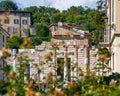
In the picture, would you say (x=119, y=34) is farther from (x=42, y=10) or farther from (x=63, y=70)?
(x=42, y=10)

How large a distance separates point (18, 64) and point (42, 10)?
5443 inches

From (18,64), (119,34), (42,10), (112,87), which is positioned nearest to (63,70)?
(18,64)

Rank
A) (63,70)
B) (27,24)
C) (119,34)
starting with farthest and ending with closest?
(27,24)
(119,34)
(63,70)

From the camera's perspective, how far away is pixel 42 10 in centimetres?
14325

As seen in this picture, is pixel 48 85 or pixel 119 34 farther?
pixel 119 34

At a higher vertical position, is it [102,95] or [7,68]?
[7,68]

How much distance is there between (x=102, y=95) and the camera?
4711 millimetres

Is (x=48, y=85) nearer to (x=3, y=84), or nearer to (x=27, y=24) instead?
(x=3, y=84)

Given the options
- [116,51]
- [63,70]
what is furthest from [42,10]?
[63,70]

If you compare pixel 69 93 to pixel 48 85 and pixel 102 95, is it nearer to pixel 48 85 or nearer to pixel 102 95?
pixel 48 85

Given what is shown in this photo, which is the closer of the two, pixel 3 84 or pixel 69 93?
pixel 3 84

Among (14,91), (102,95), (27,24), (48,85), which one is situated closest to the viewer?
(14,91)

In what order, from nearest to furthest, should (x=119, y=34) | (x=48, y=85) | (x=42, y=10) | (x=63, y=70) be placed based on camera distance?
(x=48, y=85) < (x=63, y=70) < (x=119, y=34) < (x=42, y=10)

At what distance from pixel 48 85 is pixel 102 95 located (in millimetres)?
796
